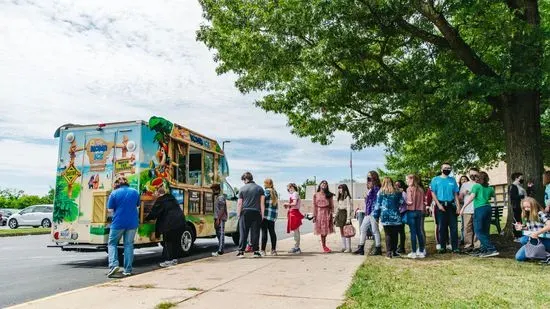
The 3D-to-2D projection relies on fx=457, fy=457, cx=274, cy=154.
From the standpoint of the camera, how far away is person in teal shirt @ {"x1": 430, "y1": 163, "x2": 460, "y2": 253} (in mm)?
10188

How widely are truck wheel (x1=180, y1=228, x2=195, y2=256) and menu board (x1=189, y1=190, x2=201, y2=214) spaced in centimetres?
50

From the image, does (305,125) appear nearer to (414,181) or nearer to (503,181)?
(414,181)

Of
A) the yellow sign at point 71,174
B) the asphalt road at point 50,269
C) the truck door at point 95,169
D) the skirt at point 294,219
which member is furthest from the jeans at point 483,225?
the yellow sign at point 71,174

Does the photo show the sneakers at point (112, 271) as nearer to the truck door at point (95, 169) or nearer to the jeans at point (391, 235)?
the truck door at point (95, 169)

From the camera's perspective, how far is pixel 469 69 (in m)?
11.5

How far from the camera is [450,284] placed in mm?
6738

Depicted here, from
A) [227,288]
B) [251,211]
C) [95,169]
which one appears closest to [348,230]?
[251,211]

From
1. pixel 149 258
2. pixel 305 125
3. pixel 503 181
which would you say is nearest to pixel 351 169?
pixel 503 181

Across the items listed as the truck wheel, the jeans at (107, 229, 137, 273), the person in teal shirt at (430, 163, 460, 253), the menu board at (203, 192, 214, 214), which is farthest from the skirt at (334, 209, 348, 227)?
the jeans at (107, 229, 137, 273)

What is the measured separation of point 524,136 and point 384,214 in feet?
14.5

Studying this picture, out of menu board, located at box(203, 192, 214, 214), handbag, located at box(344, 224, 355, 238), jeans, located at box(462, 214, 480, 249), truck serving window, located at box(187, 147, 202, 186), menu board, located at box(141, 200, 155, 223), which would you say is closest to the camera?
menu board, located at box(141, 200, 155, 223)

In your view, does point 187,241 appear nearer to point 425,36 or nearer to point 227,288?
point 227,288

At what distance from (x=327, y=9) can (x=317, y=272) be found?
5236 millimetres

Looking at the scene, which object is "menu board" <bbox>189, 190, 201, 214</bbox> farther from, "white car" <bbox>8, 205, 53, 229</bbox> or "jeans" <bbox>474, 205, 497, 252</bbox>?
"white car" <bbox>8, 205, 53, 229</bbox>
